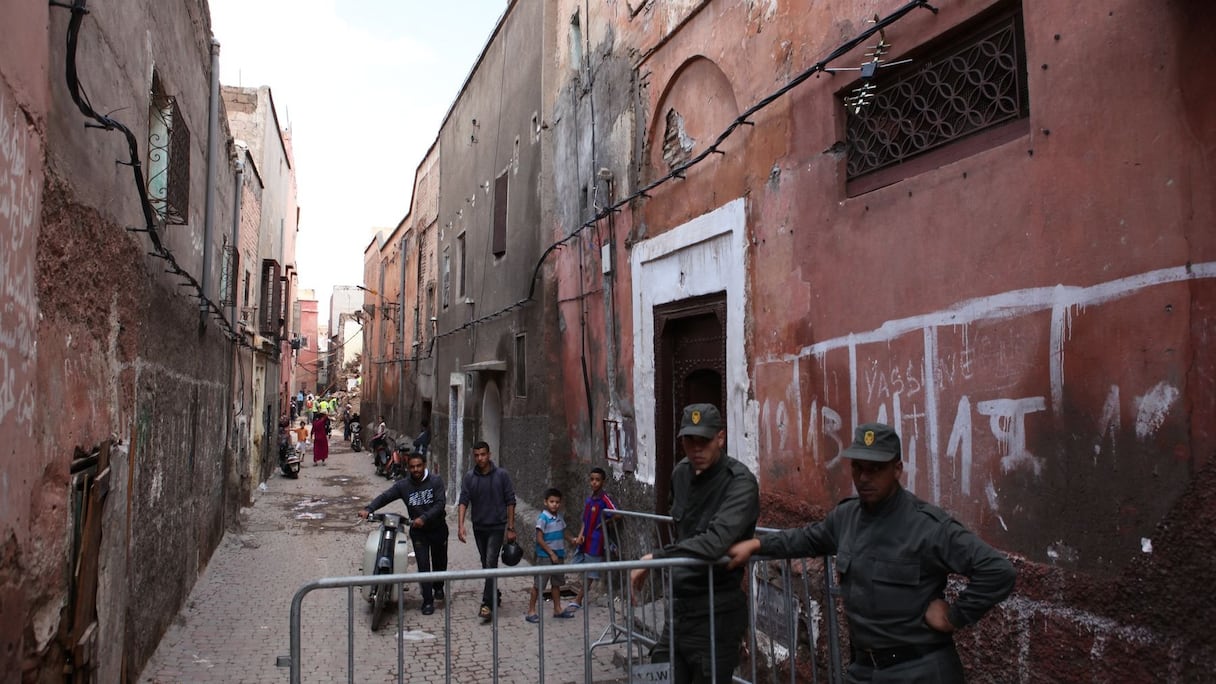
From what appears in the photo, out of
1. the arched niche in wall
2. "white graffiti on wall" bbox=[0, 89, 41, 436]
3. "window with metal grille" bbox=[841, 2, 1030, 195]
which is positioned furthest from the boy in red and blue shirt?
"white graffiti on wall" bbox=[0, 89, 41, 436]

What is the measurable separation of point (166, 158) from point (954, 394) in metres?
6.84

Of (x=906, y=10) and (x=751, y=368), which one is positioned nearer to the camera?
(x=906, y=10)

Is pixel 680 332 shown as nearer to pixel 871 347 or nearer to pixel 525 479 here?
pixel 871 347

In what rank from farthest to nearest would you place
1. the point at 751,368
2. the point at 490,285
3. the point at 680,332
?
the point at 490,285 < the point at 680,332 < the point at 751,368

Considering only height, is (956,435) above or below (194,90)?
below

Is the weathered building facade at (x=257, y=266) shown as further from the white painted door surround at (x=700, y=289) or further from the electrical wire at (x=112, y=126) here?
the white painted door surround at (x=700, y=289)

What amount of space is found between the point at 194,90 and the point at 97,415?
5.20 meters

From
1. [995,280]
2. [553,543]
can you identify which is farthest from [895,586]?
[553,543]

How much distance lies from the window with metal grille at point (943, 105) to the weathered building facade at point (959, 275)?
2 cm

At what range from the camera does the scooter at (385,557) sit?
8000 millimetres

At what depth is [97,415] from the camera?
489cm

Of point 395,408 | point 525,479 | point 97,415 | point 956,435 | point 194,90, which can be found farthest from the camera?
point 395,408

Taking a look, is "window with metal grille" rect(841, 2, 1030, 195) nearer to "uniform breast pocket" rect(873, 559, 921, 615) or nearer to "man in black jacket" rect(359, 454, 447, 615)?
"uniform breast pocket" rect(873, 559, 921, 615)

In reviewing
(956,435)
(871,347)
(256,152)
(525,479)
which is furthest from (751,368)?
(256,152)
